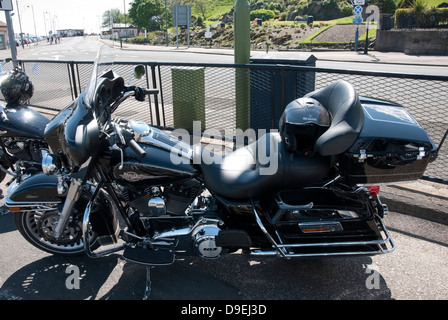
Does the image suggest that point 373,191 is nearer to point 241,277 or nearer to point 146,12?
point 241,277

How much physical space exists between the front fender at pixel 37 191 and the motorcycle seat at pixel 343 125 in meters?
2.14

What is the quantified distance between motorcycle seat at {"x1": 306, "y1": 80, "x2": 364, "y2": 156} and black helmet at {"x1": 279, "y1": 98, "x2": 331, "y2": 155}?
94 millimetres

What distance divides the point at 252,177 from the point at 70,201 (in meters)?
1.39

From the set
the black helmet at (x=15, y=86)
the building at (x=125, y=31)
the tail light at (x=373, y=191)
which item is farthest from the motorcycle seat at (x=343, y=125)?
the building at (x=125, y=31)

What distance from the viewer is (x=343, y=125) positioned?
2.65 meters

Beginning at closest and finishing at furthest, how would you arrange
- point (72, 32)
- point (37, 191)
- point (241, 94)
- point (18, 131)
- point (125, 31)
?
point (37, 191) < point (18, 131) < point (241, 94) < point (125, 31) < point (72, 32)

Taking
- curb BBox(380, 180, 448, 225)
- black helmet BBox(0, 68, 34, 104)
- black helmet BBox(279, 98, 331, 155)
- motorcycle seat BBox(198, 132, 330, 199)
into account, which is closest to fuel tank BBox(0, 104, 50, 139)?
black helmet BBox(0, 68, 34, 104)

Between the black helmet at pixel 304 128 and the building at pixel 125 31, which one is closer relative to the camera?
the black helmet at pixel 304 128

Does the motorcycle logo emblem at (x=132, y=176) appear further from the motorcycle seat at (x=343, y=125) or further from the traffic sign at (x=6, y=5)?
the traffic sign at (x=6, y=5)

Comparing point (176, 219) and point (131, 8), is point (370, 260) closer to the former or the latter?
point (176, 219)

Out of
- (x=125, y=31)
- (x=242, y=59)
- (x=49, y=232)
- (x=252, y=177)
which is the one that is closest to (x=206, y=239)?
(x=252, y=177)

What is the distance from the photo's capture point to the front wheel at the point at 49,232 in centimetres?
343

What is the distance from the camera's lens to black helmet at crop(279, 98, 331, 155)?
2.83 metres

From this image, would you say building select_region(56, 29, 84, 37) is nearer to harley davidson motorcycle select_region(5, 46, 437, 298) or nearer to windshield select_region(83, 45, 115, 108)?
windshield select_region(83, 45, 115, 108)
